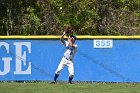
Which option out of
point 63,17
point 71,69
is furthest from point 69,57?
point 63,17

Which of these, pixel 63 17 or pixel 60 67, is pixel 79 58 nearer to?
pixel 60 67

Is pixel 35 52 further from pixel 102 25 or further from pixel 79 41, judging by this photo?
pixel 102 25

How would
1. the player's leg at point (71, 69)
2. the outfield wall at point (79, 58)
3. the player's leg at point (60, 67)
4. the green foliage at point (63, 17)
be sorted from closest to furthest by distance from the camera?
the player's leg at point (71, 69) → the player's leg at point (60, 67) → the outfield wall at point (79, 58) → the green foliage at point (63, 17)

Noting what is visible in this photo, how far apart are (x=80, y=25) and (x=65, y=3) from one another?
1355mm

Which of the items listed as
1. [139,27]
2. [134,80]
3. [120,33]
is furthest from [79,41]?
[139,27]

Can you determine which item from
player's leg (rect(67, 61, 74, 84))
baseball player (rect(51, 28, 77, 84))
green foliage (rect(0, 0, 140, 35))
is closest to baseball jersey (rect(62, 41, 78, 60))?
baseball player (rect(51, 28, 77, 84))

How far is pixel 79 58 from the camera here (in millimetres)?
16328

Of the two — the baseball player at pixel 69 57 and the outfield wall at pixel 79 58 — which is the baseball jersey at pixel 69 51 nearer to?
the baseball player at pixel 69 57

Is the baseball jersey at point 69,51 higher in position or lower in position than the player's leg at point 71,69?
higher

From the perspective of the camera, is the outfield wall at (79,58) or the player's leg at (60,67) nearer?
the player's leg at (60,67)

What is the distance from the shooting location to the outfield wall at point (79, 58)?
1628 centimetres

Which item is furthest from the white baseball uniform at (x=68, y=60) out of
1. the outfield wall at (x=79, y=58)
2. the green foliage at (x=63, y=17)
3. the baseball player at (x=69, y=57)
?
the green foliage at (x=63, y=17)

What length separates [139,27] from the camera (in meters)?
28.6

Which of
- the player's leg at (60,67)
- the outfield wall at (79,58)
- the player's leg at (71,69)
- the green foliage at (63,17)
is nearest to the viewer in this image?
the player's leg at (71,69)
